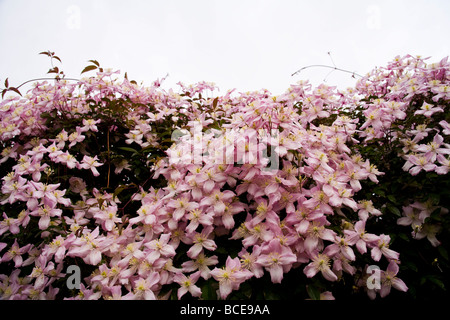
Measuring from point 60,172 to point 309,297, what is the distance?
1200 millimetres

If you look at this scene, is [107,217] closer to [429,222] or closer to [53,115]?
[53,115]

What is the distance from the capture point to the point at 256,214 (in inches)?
41.6

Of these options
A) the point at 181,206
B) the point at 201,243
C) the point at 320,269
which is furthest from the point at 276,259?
the point at 181,206

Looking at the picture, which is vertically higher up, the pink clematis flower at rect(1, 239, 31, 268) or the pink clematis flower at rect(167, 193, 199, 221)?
the pink clematis flower at rect(167, 193, 199, 221)

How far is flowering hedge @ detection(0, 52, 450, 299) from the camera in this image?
949mm

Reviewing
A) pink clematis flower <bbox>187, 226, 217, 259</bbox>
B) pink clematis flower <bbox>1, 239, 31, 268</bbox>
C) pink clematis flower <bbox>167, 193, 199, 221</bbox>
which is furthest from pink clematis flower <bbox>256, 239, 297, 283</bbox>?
pink clematis flower <bbox>1, 239, 31, 268</bbox>

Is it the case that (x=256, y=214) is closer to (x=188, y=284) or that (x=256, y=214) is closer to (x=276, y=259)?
(x=276, y=259)

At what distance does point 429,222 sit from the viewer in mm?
1094

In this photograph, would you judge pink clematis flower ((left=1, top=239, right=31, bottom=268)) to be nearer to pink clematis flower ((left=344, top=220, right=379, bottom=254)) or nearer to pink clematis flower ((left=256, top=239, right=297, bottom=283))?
pink clematis flower ((left=256, top=239, right=297, bottom=283))

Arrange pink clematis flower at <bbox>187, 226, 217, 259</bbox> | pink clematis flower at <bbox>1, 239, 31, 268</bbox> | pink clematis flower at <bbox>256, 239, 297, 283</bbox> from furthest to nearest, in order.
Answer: pink clematis flower at <bbox>1, 239, 31, 268</bbox>
pink clematis flower at <bbox>187, 226, 217, 259</bbox>
pink clematis flower at <bbox>256, 239, 297, 283</bbox>

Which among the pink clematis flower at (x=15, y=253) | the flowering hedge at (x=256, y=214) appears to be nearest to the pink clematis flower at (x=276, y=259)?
the flowering hedge at (x=256, y=214)

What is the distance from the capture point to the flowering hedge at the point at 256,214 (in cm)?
95

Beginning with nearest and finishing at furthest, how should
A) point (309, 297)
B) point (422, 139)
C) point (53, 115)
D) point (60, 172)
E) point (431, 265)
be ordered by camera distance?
point (309, 297), point (431, 265), point (422, 139), point (60, 172), point (53, 115)
